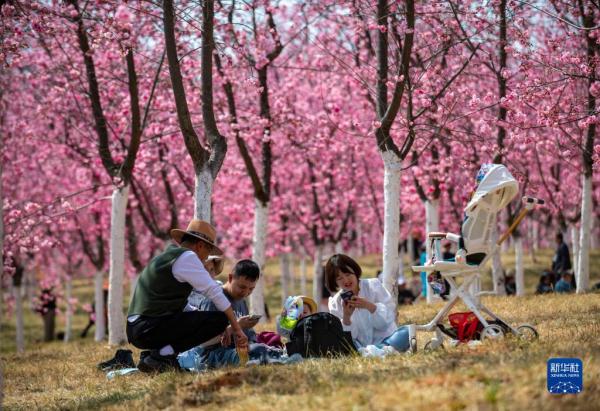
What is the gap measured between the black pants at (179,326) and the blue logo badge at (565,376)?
339 cm

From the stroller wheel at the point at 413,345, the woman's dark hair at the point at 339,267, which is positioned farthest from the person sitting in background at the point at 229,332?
the stroller wheel at the point at 413,345

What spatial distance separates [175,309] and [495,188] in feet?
10.6

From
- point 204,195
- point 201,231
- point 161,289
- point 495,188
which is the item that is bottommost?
point 161,289

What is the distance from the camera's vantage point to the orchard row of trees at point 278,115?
39.1 ft

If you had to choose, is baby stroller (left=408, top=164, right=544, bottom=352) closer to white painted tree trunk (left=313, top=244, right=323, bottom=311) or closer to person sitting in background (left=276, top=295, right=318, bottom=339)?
person sitting in background (left=276, top=295, right=318, bottom=339)

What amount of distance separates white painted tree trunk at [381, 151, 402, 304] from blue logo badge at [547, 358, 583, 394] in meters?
6.63

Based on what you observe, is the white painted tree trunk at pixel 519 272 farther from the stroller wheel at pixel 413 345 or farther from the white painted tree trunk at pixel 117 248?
the stroller wheel at pixel 413 345

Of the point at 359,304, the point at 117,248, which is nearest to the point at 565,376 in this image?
the point at 359,304

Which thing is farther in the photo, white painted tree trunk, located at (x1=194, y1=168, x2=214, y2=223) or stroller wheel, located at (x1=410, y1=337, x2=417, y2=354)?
white painted tree trunk, located at (x1=194, y1=168, x2=214, y2=223)

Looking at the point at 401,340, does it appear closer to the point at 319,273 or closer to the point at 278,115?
the point at 278,115

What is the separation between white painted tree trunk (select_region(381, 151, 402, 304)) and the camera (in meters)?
12.5

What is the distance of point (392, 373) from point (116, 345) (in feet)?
31.3

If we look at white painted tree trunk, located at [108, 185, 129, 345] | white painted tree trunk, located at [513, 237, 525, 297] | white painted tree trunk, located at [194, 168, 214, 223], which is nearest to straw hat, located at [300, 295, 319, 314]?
white painted tree trunk, located at [194, 168, 214, 223]

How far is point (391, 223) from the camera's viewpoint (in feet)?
41.0
